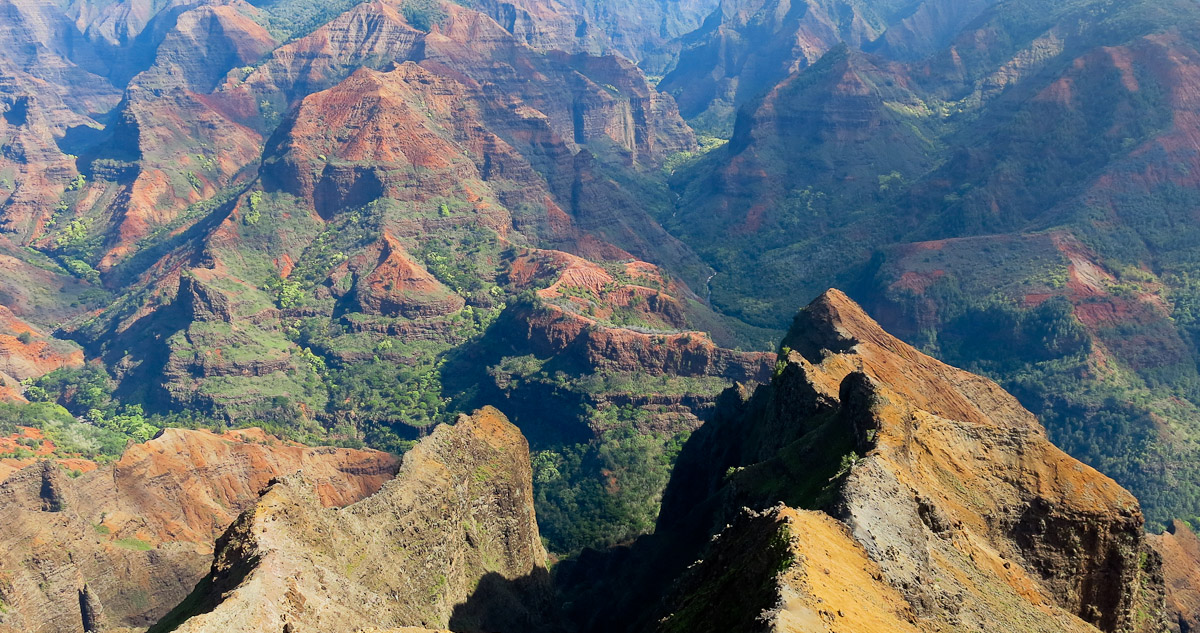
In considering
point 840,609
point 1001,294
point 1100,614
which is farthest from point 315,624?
point 1001,294

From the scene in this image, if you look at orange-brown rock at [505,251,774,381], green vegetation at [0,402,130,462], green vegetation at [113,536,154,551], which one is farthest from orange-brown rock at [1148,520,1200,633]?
green vegetation at [0,402,130,462]

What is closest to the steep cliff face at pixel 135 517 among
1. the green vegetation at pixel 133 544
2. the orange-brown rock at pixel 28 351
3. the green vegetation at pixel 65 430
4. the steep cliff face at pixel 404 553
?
the green vegetation at pixel 133 544

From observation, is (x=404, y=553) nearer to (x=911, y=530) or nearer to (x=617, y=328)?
(x=911, y=530)

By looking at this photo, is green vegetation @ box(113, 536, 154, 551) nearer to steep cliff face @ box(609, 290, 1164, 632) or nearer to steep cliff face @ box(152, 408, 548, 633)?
steep cliff face @ box(152, 408, 548, 633)

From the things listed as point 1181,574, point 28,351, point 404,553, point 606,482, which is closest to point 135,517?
point 404,553

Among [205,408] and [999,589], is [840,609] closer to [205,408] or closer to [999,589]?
[999,589]

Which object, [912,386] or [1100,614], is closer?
[1100,614]
